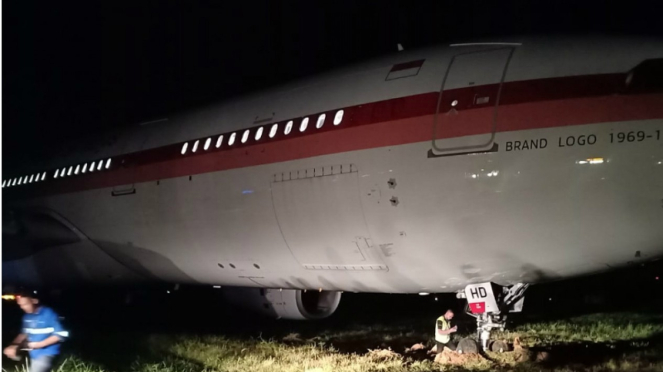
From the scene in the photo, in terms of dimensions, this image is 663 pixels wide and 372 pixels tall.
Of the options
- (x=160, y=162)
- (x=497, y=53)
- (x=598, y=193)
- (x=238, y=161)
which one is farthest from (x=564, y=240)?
(x=160, y=162)

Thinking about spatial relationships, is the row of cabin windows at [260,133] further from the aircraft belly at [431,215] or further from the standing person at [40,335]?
the standing person at [40,335]

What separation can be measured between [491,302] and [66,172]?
897 cm

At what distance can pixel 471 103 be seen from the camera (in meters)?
7.47

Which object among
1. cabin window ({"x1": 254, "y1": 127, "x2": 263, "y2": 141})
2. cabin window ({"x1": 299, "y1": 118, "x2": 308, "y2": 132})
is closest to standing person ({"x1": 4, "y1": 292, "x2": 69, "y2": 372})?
cabin window ({"x1": 254, "y1": 127, "x2": 263, "y2": 141})

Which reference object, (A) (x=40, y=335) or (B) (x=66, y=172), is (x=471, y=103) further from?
(B) (x=66, y=172)

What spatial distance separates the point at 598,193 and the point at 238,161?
481 cm

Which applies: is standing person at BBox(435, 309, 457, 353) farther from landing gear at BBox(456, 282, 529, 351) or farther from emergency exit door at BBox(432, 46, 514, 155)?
emergency exit door at BBox(432, 46, 514, 155)

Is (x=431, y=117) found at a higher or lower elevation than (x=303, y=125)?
lower

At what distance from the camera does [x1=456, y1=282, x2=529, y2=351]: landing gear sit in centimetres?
820

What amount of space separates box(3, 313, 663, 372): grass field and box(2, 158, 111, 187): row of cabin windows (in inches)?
120

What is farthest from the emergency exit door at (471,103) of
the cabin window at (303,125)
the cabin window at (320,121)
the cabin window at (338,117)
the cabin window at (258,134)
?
the cabin window at (258,134)

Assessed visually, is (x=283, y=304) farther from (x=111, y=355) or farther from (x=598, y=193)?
(x=598, y=193)

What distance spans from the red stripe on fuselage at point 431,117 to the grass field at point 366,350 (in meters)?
2.69

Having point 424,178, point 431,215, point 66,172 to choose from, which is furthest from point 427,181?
point 66,172
